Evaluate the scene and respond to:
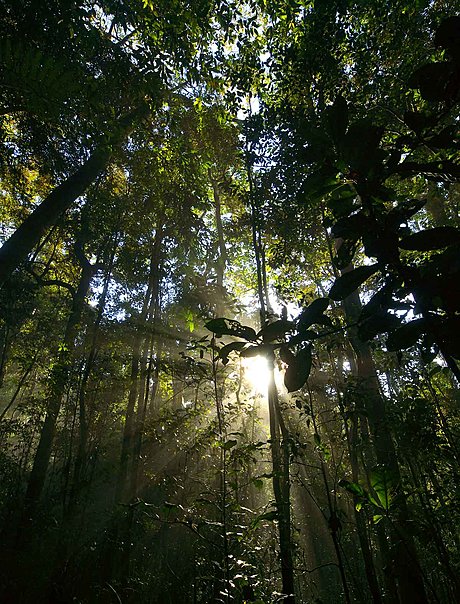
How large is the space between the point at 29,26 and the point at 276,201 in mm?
3753

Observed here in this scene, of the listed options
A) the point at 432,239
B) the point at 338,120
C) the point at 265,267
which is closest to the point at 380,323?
the point at 432,239

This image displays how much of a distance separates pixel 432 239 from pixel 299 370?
339 millimetres

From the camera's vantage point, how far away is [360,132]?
603mm

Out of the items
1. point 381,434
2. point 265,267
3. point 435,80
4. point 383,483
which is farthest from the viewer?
point 265,267

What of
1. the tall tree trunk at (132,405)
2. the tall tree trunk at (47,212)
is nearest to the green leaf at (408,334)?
the tall tree trunk at (47,212)

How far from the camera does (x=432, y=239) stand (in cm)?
58

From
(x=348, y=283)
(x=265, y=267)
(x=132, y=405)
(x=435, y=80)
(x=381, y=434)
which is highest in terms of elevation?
(x=265, y=267)

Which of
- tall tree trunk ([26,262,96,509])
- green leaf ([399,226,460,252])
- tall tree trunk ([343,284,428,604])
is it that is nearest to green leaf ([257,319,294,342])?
green leaf ([399,226,460,252])

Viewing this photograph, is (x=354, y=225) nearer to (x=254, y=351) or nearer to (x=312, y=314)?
(x=312, y=314)

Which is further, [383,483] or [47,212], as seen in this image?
Result: [47,212]

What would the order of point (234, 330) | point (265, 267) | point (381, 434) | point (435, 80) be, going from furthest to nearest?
point (265, 267) < point (381, 434) < point (234, 330) < point (435, 80)

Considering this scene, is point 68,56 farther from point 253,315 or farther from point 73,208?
point 253,315

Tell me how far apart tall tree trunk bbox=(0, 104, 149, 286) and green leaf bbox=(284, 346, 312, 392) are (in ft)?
11.8

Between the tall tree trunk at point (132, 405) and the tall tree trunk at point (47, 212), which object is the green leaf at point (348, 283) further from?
the tall tree trunk at point (132, 405)
